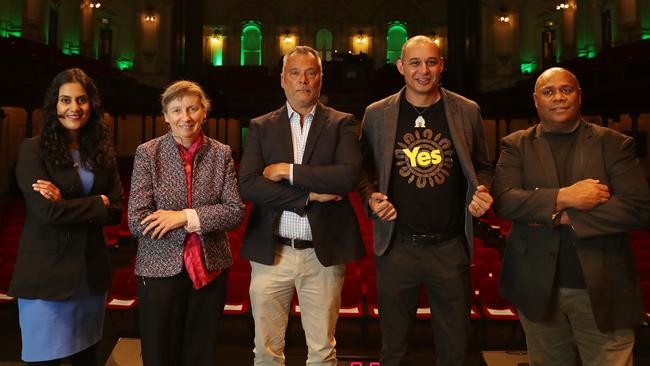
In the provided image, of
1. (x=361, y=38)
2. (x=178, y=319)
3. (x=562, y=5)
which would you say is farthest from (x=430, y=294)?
Result: (x=361, y=38)

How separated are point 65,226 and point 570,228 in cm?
245

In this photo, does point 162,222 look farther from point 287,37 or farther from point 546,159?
point 287,37

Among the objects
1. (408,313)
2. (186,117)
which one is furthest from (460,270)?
(186,117)

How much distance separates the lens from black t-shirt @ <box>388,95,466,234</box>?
2.58 meters

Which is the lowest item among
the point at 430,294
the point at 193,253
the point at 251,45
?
the point at 430,294

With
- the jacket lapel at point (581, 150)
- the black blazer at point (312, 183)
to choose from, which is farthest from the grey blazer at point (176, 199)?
the jacket lapel at point (581, 150)

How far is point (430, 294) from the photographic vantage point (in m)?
2.64

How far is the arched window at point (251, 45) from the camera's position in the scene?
77.6ft

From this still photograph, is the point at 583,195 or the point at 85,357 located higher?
the point at 583,195

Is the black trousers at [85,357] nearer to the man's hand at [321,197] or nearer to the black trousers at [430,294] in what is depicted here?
the man's hand at [321,197]

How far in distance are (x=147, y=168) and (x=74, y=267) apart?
0.61 metres

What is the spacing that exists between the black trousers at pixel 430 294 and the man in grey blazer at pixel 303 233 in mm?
221

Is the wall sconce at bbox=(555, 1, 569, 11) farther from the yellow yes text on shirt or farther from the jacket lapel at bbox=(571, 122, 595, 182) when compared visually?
the yellow yes text on shirt

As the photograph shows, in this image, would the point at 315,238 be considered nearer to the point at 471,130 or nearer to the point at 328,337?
the point at 328,337
